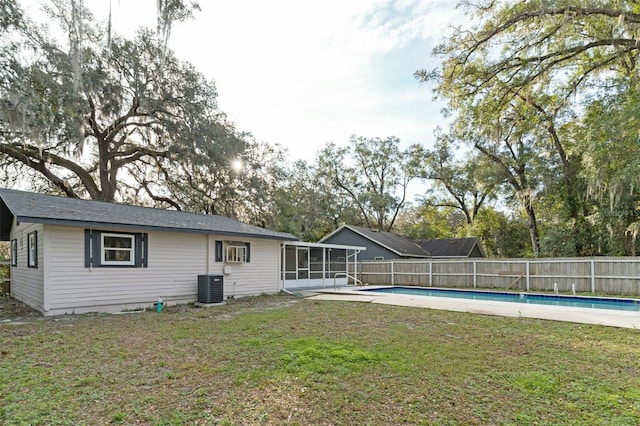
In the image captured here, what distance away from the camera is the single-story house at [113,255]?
774cm

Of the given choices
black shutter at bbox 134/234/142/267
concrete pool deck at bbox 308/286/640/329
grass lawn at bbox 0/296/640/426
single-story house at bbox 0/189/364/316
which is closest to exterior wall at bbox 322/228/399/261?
concrete pool deck at bbox 308/286/640/329

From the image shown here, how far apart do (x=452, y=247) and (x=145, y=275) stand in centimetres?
2050

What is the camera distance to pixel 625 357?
475 cm

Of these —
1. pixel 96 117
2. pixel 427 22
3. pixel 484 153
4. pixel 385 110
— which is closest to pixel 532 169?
pixel 484 153

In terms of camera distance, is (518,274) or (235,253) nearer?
(235,253)

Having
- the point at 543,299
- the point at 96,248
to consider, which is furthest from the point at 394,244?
the point at 96,248

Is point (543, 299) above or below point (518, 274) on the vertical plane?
below

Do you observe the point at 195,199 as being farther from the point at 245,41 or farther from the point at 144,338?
the point at 144,338

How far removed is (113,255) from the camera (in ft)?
28.3

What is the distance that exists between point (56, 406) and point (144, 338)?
2669 mm

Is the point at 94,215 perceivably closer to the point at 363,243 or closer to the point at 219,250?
the point at 219,250

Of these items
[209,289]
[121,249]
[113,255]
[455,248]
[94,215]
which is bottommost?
[209,289]

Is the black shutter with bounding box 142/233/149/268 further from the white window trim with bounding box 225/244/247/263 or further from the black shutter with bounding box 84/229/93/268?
the white window trim with bounding box 225/244/247/263

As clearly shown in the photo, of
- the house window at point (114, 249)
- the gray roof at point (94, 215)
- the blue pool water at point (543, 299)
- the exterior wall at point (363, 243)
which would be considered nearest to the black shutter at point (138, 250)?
the house window at point (114, 249)
